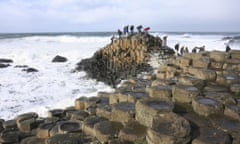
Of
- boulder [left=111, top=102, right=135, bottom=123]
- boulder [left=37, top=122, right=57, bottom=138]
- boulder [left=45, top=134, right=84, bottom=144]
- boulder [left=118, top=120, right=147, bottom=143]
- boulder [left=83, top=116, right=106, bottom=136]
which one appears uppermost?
boulder [left=111, top=102, right=135, bottom=123]

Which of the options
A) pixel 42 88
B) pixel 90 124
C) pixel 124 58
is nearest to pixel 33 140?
pixel 90 124

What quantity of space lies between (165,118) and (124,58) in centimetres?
1224

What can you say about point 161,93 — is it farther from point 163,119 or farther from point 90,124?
point 90,124

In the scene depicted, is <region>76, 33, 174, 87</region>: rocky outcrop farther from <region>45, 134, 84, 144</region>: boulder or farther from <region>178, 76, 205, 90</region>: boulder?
<region>45, 134, 84, 144</region>: boulder

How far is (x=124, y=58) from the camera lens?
15.6 metres

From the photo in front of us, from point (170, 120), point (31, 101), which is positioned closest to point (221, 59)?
point (170, 120)

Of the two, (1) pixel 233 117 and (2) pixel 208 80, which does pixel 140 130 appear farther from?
(2) pixel 208 80

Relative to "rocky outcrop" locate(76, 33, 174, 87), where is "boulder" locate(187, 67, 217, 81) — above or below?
above

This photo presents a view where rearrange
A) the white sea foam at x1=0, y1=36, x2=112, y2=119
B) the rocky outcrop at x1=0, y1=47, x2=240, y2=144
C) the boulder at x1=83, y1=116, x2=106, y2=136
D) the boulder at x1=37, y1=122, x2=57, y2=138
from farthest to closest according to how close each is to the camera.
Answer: the white sea foam at x1=0, y1=36, x2=112, y2=119, the boulder at x1=37, y1=122, x2=57, y2=138, the boulder at x1=83, y1=116, x2=106, y2=136, the rocky outcrop at x1=0, y1=47, x2=240, y2=144

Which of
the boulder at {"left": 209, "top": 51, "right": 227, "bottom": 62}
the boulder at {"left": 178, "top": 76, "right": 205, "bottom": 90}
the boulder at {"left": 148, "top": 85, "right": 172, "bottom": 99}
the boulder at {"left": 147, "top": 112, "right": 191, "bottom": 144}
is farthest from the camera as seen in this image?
the boulder at {"left": 209, "top": 51, "right": 227, "bottom": 62}

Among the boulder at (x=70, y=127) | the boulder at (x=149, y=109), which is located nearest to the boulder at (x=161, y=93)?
the boulder at (x=149, y=109)

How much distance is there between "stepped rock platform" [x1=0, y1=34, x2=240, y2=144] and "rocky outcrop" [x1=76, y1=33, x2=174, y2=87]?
788cm

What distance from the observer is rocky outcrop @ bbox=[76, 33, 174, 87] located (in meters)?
14.3

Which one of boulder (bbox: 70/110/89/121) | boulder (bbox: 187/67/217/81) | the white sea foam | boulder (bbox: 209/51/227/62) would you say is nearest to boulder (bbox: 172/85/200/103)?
boulder (bbox: 187/67/217/81)
